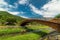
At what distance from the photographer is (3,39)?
163ft

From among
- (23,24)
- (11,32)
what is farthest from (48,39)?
(23,24)

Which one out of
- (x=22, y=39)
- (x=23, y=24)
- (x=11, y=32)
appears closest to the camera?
(x=22, y=39)

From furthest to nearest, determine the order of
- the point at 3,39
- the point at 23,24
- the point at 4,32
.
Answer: the point at 23,24 < the point at 4,32 < the point at 3,39

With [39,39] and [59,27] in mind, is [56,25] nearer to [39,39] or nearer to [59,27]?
[59,27]

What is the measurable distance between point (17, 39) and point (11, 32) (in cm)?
1442

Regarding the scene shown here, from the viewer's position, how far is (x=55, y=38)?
183 ft

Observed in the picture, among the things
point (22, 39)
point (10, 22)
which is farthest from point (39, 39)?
point (10, 22)

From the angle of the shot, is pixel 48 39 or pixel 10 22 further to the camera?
pixel 10 22

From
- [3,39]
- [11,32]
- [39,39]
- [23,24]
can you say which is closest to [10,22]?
[23,24]

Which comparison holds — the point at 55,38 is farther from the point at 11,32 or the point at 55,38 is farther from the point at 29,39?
the point at 11,32

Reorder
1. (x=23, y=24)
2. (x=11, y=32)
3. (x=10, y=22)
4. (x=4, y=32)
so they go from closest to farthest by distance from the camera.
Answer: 1. (x=4, y=32)
2. (x=11, y=32)
3. (x=23, y=24)
4. (x=10, y=22)

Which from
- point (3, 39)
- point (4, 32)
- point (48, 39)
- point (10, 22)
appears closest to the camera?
point (3, 39)

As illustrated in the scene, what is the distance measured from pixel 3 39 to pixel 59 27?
27221mm

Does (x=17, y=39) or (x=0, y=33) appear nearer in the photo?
(x=17, y=39)
